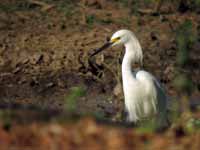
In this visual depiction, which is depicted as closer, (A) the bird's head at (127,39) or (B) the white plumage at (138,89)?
(B) the white plumage at (138,89)

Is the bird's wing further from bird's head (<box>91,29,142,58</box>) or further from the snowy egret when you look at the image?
bird's head (<box>91,29,142,58</box>)

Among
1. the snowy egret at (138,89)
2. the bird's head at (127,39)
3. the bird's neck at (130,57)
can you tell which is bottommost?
the snowy egret at (138,89)

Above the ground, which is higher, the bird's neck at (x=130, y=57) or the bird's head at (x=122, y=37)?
the bird's head at (x=122, y=37)

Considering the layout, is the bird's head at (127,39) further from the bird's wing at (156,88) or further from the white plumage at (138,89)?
the bird's wing at (156,88)

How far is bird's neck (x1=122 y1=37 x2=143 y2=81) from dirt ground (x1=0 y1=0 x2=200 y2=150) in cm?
55

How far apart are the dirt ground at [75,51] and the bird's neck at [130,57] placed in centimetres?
55

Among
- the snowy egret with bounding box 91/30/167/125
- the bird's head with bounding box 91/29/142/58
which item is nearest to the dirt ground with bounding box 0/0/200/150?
the snowy egret with bounding box 91/30/167/125

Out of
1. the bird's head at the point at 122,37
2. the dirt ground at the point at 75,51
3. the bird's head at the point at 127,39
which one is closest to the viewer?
the bird's head at the point at 127,39

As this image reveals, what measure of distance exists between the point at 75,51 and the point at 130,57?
2.80m

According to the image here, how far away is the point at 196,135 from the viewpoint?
19.9 feet

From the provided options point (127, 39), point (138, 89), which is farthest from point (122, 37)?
point (138, 89)

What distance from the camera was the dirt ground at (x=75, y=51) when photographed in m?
13.6

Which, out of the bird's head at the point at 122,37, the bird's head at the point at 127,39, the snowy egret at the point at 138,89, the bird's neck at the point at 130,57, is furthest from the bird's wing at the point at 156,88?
the bird's head at the point at 122,37

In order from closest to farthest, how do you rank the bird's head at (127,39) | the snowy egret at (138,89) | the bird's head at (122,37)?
the snowy egret at (138,89)
the bird's head at (127,39)
the bird's head at (122,37)
